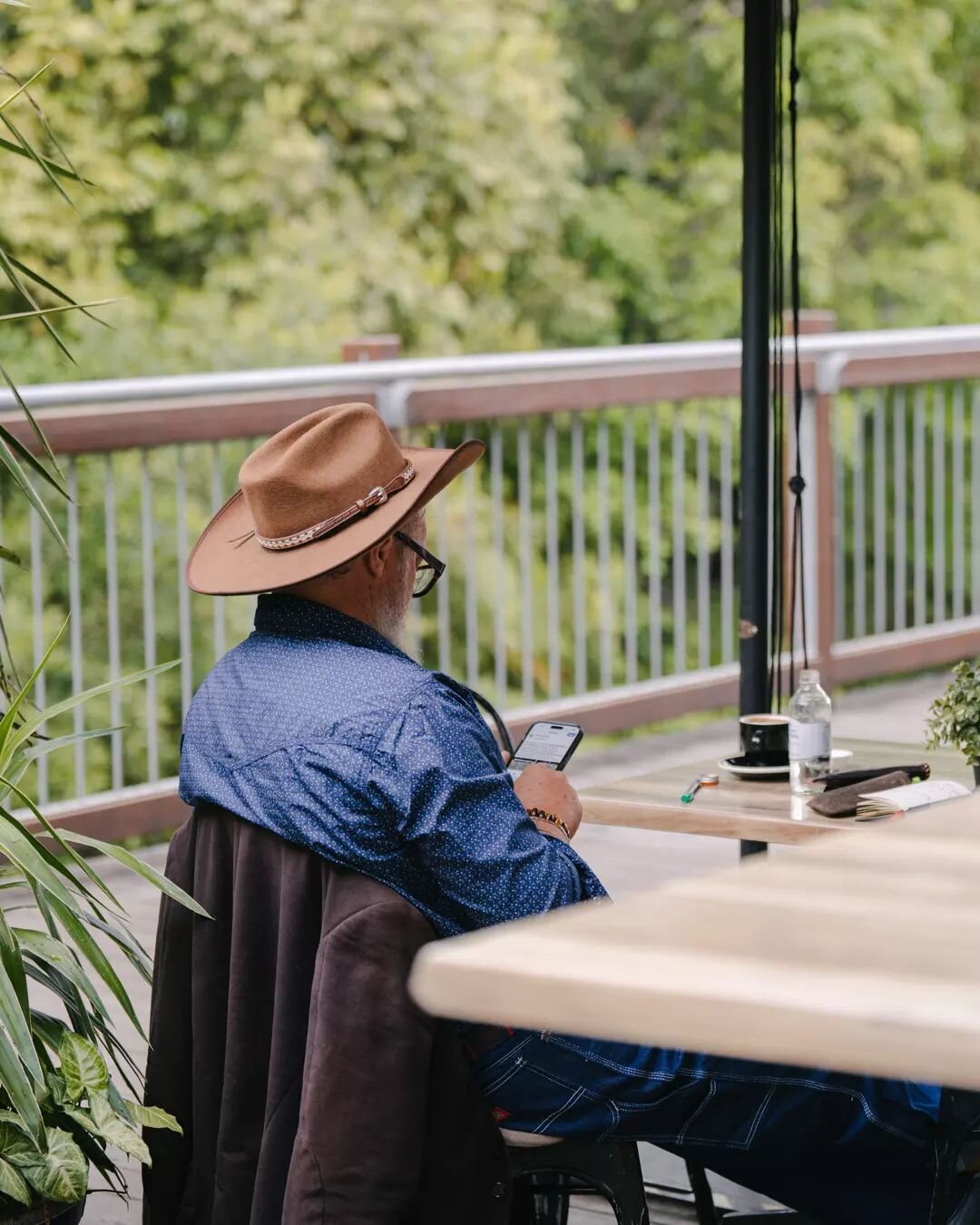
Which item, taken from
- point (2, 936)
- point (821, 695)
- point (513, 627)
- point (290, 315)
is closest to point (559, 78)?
point (290, 315)

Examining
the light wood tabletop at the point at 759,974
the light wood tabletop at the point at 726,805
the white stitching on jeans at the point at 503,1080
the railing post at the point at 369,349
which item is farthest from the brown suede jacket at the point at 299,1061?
the railing post at the point at 369,349

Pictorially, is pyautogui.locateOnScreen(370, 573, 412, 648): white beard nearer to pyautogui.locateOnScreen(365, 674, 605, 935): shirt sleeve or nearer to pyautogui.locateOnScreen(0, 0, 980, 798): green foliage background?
pyautogui.locateOnScreen(365, 674, 605, 935): shirt sleeve

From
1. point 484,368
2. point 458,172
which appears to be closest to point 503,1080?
point 484,368

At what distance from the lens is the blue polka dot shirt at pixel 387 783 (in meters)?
1.89

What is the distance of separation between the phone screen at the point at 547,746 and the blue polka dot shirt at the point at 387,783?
342 millimetres

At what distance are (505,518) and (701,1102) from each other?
24.9 ft

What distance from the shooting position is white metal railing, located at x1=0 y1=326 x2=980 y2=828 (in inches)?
181

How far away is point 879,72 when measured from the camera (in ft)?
41.2

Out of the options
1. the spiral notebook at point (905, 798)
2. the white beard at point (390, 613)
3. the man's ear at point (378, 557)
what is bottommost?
the spiral notebook at point (905, 798)

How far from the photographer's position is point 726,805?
2.46 m

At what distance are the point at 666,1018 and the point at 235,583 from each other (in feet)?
4.06

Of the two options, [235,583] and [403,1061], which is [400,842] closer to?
[403,1061]

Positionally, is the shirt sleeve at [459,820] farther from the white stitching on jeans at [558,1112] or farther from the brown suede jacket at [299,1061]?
the white stitching on jeans at [558,1112]

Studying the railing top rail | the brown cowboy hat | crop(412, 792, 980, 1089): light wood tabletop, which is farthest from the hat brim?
the railing top rail
